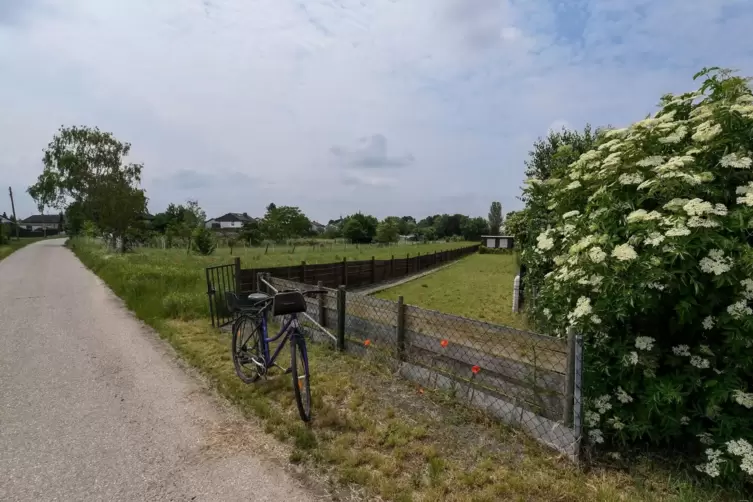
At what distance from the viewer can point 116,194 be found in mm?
30594

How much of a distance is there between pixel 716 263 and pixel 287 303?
3318mm

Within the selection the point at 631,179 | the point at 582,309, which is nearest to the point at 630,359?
the point at 582,309

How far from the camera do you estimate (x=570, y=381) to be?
2973mm

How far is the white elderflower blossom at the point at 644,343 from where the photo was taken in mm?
2633

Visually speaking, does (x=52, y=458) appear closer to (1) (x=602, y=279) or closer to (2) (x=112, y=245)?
(1) (x=602, y=279)

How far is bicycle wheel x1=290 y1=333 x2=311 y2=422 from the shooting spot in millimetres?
3648

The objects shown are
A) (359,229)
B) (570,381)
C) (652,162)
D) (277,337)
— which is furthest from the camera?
(359,229)

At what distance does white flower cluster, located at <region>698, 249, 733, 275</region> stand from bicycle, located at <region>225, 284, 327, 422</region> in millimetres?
3108

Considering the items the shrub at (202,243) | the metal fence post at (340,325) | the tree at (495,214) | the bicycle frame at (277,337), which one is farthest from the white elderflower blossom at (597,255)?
the tree at (495,214)

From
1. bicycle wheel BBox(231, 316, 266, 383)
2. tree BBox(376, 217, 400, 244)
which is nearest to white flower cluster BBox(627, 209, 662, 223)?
bicycle wheel BBox(231, 316, 266, 383)

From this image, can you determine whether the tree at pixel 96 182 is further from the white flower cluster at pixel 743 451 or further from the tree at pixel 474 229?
the tree at pixel 474 229

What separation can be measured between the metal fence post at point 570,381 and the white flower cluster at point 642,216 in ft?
2.88

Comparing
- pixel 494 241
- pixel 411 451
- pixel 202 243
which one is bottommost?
pixel 494 241

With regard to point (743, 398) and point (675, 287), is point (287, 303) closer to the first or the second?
point (675, 287)
